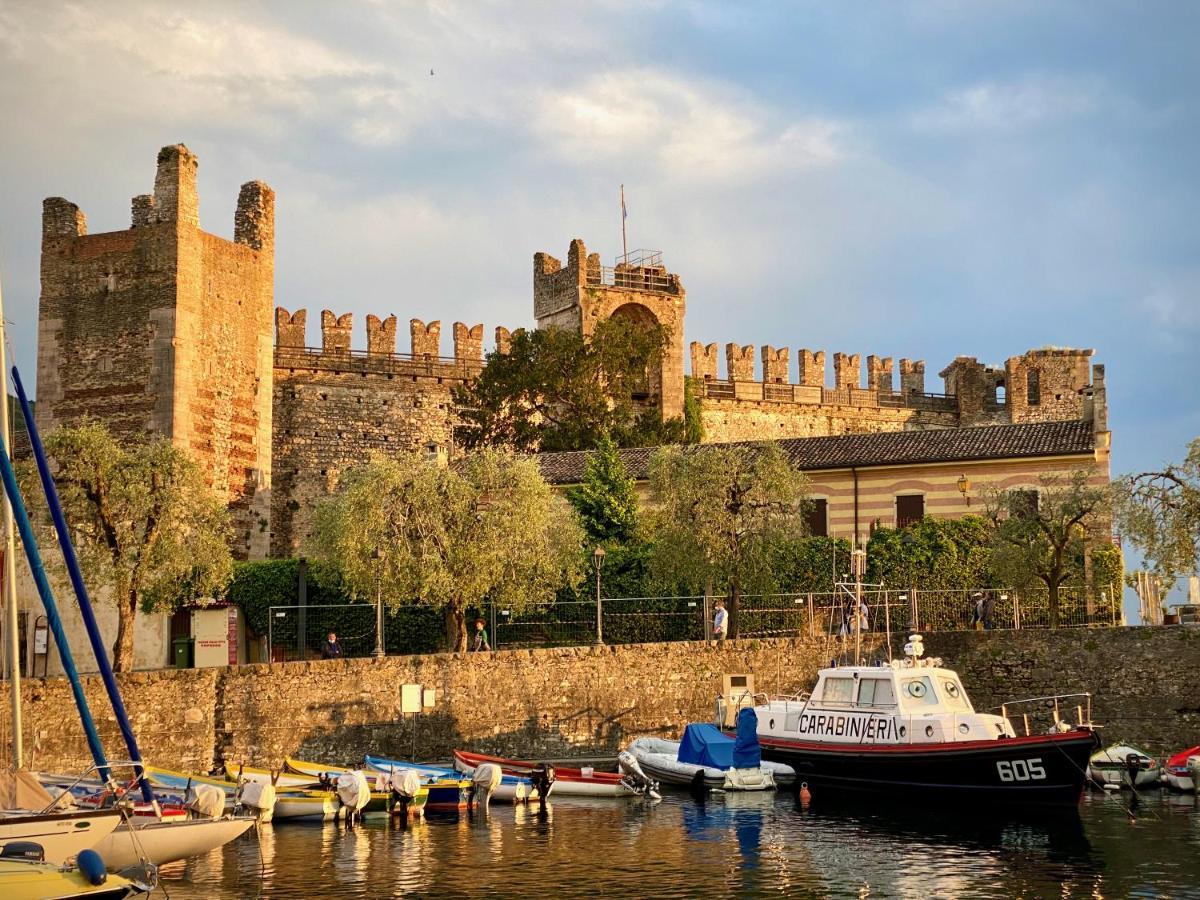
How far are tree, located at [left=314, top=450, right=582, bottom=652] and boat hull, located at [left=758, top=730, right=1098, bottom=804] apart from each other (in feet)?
25.3

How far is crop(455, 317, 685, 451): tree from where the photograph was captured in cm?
5159

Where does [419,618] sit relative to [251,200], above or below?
below

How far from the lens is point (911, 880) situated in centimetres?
2000

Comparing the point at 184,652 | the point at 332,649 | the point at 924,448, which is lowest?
the point at 184,652

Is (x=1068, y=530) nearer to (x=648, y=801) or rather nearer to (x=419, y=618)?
(x=648, y=801)

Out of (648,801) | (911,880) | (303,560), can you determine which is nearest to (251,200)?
(303,560)

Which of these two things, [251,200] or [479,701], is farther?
[251,200]

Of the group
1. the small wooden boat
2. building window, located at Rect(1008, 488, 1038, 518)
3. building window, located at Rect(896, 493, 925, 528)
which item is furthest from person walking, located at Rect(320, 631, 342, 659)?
the small wooden boat

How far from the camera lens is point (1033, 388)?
65938 millimetres

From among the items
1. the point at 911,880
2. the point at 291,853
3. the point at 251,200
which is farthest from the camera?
the point at 251,200

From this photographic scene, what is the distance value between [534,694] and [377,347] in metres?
24.1

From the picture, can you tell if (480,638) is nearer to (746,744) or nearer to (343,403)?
(746,744)

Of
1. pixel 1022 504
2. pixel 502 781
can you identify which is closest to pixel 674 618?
pixel 1022 504

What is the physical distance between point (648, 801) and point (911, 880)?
7982 millimetres
